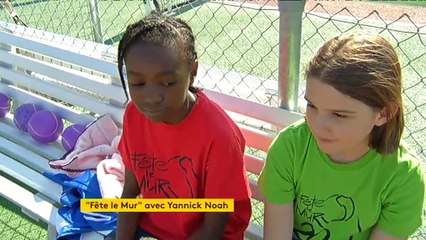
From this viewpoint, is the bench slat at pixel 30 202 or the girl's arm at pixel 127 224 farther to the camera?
the bench slat at pixel 30 202

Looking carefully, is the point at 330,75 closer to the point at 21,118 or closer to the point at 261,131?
the point at 261,131

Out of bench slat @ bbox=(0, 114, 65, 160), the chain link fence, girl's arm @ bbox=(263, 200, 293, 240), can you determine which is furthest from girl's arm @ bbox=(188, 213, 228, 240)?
bench slat @ bbox=(0, 114, 65, 160)

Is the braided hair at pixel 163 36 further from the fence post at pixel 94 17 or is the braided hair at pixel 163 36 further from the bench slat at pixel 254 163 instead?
the fence post at pixel 94 17

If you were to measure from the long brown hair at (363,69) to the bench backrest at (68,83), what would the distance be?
63 cm

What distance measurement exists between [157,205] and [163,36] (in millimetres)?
585

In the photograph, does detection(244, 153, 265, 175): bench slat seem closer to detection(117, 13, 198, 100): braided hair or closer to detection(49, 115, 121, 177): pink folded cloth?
detection(117, 13, 198, 100): braided hair

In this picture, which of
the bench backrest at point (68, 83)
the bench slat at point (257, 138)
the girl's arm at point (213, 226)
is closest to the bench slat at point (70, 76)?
the bench backrest at point (68, 83)

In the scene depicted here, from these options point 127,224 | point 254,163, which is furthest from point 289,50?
point 127,224

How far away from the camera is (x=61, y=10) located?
24.2ft

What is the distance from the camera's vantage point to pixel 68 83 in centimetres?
288

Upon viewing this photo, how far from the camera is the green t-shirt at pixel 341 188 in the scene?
1539 millimetres

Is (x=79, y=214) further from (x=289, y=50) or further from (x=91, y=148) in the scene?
(x=289, y=50)

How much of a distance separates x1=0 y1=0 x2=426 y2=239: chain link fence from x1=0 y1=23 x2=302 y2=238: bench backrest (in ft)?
0.45

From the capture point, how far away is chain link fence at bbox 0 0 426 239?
7.52ft
